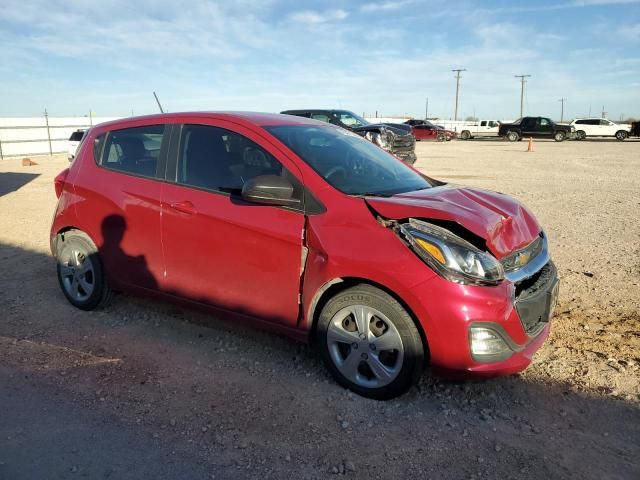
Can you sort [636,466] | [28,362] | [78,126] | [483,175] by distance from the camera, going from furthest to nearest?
[78,126]
[483,175]
[28,362]
[636,466]

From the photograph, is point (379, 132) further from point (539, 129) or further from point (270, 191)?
point (539, 129)

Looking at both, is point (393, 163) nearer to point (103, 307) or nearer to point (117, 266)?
point (117, 266)

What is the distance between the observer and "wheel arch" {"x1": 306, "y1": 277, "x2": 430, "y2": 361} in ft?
10.3

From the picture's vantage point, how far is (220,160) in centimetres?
395

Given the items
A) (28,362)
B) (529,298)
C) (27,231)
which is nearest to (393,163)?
(529,298)

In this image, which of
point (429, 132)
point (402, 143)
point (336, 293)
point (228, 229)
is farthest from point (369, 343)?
point (429, 132)

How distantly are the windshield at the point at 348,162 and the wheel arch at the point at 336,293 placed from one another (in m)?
0.60

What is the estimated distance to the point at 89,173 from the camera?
4645 millimetres

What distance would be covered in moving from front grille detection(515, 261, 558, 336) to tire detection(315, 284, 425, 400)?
Answer: 66 centimetres

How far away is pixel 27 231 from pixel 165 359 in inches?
216

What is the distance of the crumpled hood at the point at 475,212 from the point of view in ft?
10.6

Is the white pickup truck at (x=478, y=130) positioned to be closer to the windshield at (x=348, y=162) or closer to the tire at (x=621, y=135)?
the tire at (x=621, y=135)

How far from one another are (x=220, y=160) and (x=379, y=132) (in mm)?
12253

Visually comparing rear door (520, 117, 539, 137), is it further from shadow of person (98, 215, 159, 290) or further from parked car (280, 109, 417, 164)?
shadow of person (98, 215, 159, 290)
